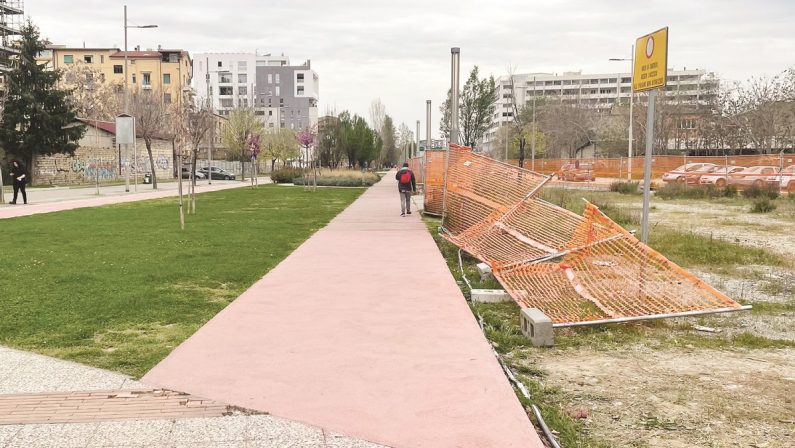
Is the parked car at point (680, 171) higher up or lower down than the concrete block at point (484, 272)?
higher up

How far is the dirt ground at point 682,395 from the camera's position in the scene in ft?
12.5

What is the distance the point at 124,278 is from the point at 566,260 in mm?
5865

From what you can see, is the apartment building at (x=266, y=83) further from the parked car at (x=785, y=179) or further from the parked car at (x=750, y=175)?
the parked car at (x=785, y=179)

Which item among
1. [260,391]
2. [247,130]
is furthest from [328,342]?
[247,130]

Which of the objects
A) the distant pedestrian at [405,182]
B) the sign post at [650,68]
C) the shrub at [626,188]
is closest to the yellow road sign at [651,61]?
the sign post at [650,68]

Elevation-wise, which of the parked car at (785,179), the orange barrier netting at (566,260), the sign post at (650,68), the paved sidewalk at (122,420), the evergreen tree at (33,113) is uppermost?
the evergreen tree at (33,113)

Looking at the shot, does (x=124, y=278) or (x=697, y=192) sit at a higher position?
(x=697, y=192)

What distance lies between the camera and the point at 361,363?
503cm

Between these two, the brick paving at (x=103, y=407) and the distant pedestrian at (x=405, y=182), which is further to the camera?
the distant pedestrian at (x=405, y=182)

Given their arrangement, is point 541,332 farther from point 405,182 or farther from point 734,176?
point 734,176

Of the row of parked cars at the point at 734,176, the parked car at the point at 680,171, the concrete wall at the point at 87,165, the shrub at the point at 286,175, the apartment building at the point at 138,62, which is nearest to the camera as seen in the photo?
the row of parked cars at the point at 734,176

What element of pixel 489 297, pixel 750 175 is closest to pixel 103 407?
pixel 489 297

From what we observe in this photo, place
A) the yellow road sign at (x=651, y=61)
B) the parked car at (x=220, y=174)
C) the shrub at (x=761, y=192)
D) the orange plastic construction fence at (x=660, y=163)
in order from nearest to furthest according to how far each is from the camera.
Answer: the yellow road sign at (x=651, y=61) < the shrub at (x=761, y=192) < the orange plastic construction fence at (x=660, y=163) < the parked car at (x=220, y=174)

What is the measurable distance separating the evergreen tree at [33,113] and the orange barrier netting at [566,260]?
37.5m
